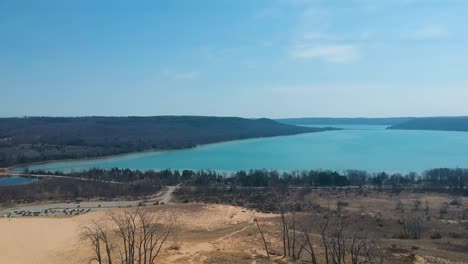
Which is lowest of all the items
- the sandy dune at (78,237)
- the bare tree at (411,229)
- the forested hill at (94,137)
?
the sandy dune at (78,237)

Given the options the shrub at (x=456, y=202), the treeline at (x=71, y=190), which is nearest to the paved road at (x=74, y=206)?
the treeline at (x=71, y=190)

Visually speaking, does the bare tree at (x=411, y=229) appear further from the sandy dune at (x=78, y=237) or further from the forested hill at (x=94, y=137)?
the forested hill at (x=94, y=137)

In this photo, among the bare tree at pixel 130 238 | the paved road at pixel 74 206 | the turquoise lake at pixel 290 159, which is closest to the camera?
the bare tree at pixel 130 238

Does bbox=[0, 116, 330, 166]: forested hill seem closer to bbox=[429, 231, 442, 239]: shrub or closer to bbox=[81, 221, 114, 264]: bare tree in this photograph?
bbox=[81, 221, 114, 264]: bare tree

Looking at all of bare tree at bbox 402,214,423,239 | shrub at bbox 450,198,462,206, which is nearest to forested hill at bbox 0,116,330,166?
shrub at bbox 450,198,462,206

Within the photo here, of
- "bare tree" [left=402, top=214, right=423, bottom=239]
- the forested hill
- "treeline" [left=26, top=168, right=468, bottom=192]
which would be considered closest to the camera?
"bare tree" [left=402, top=214, right=423, bottom=239]

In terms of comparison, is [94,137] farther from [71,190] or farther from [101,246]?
[101,246]

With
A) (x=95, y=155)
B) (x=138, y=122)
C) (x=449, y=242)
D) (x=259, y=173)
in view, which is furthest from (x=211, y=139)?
(x=449, y=242)

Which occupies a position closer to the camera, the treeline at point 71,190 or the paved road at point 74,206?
the paved road at point 74,206
